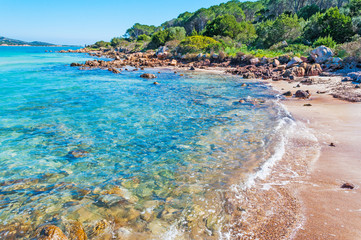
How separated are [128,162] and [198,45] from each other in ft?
127

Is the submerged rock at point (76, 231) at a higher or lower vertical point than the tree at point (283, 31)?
lower

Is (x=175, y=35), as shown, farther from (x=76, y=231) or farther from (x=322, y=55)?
(x=76, y=231)

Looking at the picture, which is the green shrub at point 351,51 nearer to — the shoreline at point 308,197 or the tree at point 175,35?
the shoreline at point 308,197

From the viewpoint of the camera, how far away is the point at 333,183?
4594mm

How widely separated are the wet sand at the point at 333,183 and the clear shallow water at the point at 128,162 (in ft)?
4.23

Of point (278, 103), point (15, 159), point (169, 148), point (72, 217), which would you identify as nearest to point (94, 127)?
point (15, 159)

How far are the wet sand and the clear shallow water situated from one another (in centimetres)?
129

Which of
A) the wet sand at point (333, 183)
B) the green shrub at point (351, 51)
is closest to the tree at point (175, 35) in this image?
the green shrub at point (351, 51)

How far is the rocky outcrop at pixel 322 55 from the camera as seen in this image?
21.2 meters

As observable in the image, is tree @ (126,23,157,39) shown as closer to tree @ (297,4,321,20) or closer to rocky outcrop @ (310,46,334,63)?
tree @ (297,4,321,20)

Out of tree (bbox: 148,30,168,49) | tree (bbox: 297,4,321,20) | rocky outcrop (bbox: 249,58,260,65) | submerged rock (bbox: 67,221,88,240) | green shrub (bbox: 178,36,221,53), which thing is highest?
tree (bbox: 297,4,321,20)

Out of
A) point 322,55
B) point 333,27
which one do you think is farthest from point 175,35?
point 322,55

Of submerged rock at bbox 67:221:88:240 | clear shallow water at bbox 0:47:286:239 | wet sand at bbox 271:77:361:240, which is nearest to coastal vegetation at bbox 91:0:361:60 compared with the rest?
wet sand at bbox 271:77:361:240

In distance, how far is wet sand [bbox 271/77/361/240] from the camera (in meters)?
3.37
